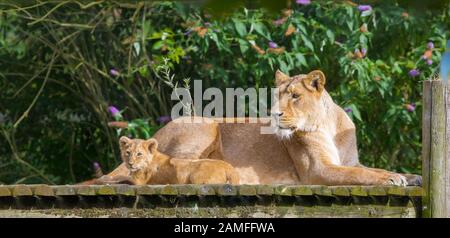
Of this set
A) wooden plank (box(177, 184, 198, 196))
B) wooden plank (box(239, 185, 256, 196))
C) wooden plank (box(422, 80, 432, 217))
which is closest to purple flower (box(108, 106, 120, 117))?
wooden plank (box(177, 184, 198, 196))

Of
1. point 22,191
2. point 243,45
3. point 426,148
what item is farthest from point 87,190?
point 243,45

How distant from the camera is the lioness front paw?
4304 millimetres

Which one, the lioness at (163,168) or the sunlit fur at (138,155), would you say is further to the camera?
the sunlit fur at (138,155)

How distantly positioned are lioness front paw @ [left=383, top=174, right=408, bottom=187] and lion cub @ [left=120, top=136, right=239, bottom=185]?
33.7 inches

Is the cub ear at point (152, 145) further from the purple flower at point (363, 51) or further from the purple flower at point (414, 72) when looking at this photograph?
the purple flower at point (414, 72)

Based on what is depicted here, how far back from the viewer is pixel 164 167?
475 centimetres

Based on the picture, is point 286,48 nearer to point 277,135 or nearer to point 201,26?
point 201,26

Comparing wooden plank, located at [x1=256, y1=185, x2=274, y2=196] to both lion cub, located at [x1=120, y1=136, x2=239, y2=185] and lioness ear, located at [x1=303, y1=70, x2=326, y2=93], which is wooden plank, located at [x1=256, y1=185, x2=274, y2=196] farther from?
lioness ear, located at [x1=303, y1=70, x2=326, y2=93]

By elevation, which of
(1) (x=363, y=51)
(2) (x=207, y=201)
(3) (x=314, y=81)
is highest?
(1) (x=363, y=51)

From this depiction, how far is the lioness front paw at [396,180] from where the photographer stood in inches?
169

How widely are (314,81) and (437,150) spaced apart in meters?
1.22

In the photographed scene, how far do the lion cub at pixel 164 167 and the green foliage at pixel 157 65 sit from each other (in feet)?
6.07

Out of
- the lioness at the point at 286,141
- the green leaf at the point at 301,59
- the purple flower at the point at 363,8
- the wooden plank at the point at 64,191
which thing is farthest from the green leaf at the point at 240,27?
the wooden plank at the point at 64,191

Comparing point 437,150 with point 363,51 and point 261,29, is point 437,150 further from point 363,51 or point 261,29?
point 261,29
